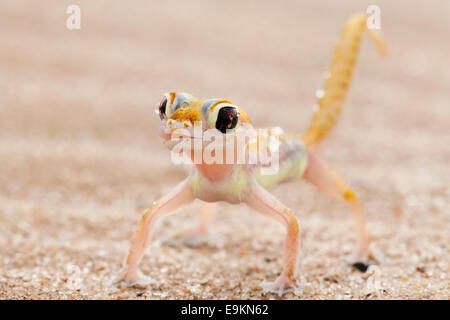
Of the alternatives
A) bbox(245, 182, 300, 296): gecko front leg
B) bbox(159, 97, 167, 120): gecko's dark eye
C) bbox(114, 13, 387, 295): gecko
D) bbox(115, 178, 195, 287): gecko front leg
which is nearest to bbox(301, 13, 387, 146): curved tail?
bbox(114, 13, 387, 295): gecko

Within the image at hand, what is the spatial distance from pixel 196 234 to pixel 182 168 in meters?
0.88

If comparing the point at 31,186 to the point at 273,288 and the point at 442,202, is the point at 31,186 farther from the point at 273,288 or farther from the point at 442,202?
the point at 442,202

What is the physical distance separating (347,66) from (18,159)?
5.90ft

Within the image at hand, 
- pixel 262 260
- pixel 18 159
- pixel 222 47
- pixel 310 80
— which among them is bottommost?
pixel 262 260

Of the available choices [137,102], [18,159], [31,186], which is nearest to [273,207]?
[31,186]

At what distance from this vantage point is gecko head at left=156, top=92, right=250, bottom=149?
1.49 m

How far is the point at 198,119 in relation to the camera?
150cm

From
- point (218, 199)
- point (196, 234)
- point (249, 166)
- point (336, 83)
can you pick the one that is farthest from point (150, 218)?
point (336, 83)

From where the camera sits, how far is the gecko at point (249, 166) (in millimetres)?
1504

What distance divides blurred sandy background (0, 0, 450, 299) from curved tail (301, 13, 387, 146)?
1.57 feet

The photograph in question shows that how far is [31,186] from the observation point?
2771 mm

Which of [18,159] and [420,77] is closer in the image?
[18,159]

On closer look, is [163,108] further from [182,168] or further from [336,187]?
[182,168]

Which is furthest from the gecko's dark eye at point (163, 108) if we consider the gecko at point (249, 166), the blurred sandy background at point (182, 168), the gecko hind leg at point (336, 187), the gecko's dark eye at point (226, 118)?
the gecko hind leg at point (336, 187)
